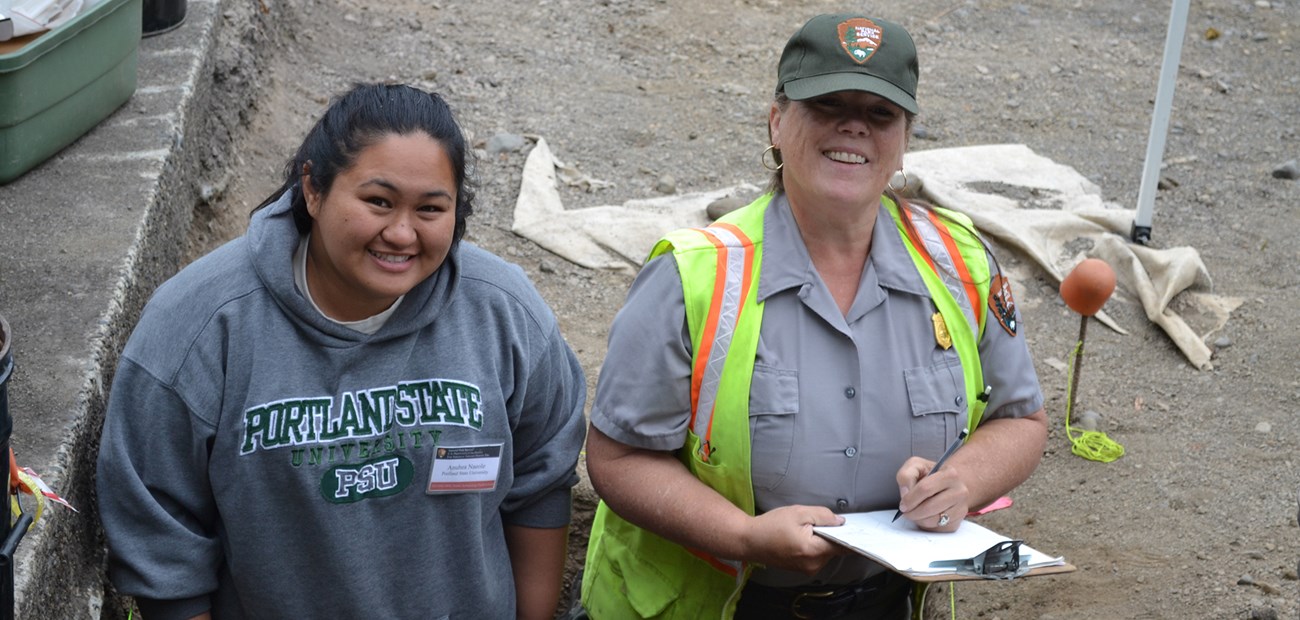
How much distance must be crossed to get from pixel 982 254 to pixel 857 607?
0.70 m

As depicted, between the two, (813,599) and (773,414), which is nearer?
(773,414)

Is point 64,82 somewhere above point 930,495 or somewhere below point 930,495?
below

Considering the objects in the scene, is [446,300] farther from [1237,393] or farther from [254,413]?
[1237,393]

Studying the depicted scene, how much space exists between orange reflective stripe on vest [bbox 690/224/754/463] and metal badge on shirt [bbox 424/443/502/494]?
0.35 metres

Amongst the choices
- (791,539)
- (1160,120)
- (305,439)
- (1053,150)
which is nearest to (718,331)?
(791,539)

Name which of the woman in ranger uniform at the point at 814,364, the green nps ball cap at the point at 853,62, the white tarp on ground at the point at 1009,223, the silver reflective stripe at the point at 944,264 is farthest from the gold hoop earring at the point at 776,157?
the white tarp on ground at the point at 1009,223

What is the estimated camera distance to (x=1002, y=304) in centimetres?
235

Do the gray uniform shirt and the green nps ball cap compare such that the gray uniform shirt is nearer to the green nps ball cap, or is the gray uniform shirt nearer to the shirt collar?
the shirt collar

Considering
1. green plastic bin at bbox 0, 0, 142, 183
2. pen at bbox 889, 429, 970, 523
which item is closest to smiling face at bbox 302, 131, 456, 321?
pen at bbox 889, 429, 970, 523

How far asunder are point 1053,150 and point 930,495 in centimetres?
484

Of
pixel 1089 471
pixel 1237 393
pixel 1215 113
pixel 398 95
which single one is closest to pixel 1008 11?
pixel 1215 113

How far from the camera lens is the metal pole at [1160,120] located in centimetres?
512

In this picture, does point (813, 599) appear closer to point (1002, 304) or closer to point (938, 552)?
point (938, 552)

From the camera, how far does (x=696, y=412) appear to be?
2.23m
